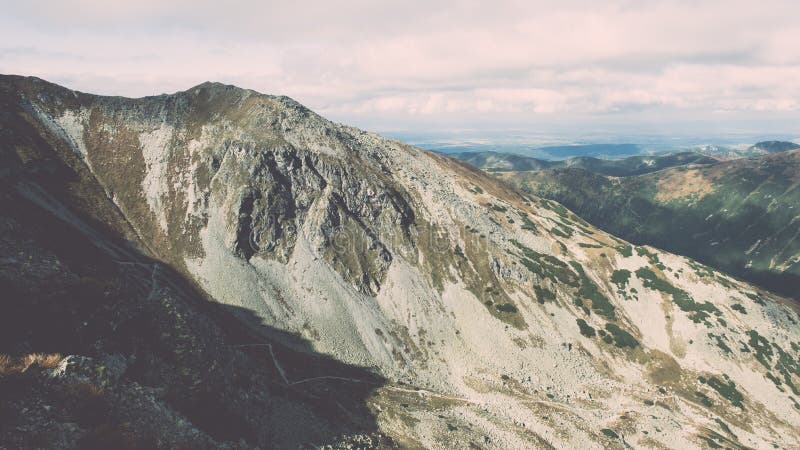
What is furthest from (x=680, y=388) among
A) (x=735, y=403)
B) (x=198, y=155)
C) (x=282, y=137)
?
(x=198, y=155)

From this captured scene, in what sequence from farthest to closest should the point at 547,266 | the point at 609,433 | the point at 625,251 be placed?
1. the point at 625,251
2. the point at 547,266
3. the point at 609,433

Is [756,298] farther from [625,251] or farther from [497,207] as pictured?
[497,207]

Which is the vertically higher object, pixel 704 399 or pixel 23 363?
pixel 23 363

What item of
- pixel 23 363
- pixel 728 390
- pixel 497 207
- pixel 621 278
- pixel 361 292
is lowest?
pixel 728 390

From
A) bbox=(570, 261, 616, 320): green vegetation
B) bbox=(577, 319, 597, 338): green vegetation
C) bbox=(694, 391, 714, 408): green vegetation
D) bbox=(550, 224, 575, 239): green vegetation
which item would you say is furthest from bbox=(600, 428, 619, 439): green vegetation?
bbox=(550, 224, 575, 239): green vegetation

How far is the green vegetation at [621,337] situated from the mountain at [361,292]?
603 millimetres

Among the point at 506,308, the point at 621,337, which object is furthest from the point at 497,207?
the point at 621,337

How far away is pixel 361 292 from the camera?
108m

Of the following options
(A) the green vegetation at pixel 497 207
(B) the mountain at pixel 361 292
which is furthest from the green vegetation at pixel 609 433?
(A) the green vegetation at pixel 497 207

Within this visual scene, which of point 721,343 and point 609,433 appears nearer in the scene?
point 609,433

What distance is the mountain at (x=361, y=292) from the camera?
2635 inches

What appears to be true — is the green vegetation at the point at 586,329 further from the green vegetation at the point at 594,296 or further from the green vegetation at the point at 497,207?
the green vegetation at the point at 497,207

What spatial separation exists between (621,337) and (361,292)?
73.7 m

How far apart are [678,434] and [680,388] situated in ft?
69.5
